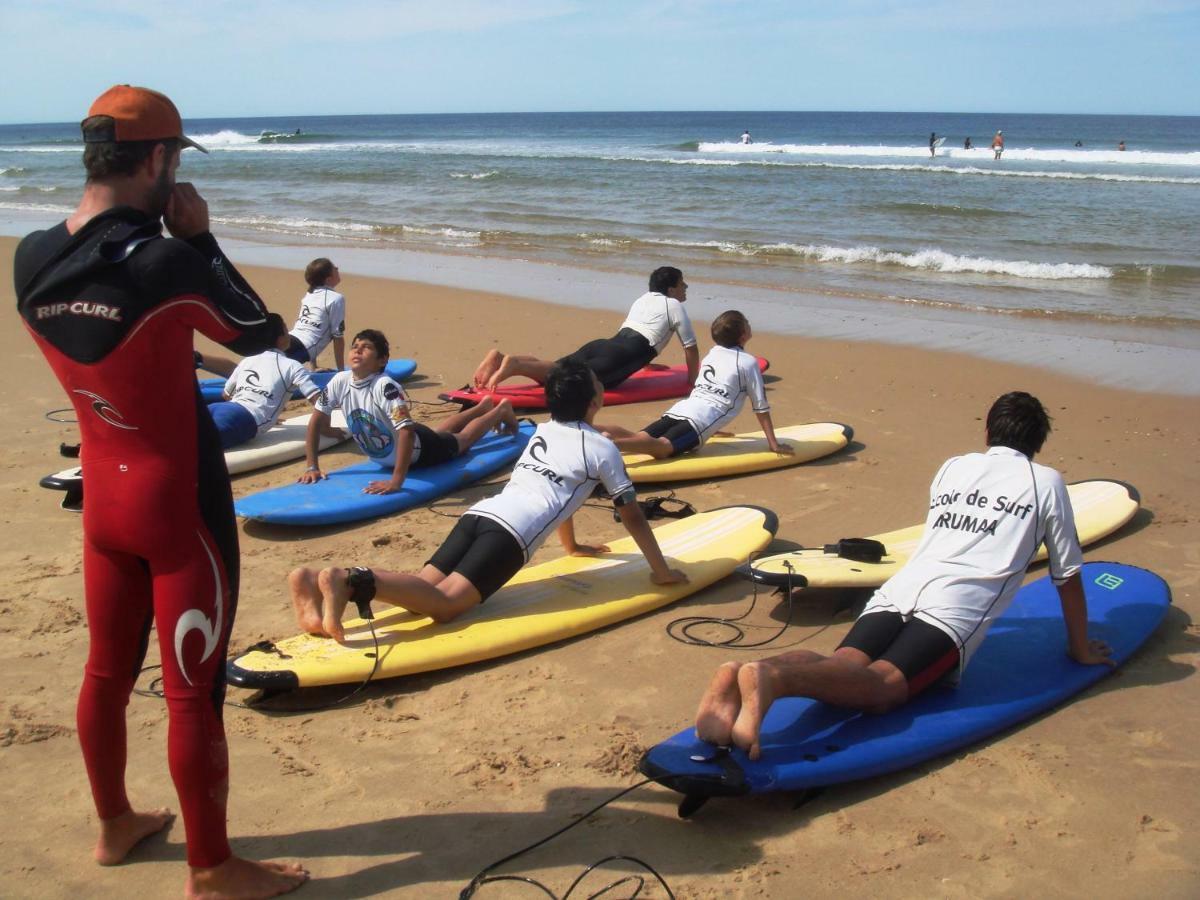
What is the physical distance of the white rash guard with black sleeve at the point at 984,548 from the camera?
425cm

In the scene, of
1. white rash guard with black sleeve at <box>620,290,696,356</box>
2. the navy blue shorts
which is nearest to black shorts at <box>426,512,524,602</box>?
the navy blue shorts

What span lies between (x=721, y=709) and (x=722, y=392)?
14.0ft

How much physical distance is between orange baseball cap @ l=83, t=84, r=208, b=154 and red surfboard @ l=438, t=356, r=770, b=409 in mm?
6214

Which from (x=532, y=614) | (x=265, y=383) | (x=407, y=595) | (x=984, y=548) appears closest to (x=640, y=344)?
(x=265, y=383)

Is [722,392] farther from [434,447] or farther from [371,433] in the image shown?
[371,433]

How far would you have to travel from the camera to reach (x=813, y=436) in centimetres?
820

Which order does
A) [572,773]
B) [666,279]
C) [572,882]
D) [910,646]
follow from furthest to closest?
[666,279] < [910,646] < [572,773] < [572,882]

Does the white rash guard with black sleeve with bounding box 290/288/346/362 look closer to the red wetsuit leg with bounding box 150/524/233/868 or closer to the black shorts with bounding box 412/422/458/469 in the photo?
the black shorts with bounding box 412/422/458/469

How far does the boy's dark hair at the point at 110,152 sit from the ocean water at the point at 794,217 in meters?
12.4

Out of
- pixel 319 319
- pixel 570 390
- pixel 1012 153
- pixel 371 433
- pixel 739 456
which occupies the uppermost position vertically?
pixel 1012 153

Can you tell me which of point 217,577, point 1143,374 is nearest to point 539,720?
point 217,577

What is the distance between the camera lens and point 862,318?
514 inches

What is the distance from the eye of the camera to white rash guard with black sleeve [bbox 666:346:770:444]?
7691 millimetres

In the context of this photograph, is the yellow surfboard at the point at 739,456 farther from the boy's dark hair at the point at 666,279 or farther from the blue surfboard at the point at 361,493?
the boy's dark hair at the point at 666,279
